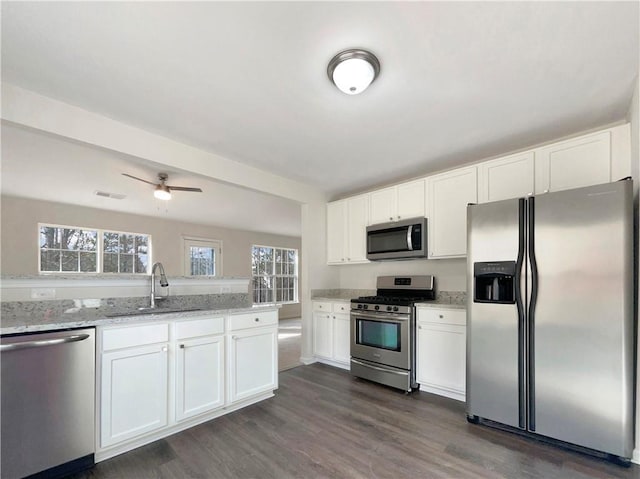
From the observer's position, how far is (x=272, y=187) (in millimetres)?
3822

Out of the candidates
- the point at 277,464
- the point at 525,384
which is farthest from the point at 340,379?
the point at 525,384

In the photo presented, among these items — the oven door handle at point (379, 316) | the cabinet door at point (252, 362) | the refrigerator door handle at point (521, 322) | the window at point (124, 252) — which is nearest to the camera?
the refrigerator door handle at point (521, 322)

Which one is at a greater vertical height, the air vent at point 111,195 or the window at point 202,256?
the air vent at point 111,195

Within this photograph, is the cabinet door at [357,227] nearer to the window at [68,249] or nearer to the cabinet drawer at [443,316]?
the cabinet drawer at [443,316]

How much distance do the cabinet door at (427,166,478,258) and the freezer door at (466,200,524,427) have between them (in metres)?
0.62

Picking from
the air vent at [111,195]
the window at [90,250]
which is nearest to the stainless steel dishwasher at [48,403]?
the air vent at [111,195]

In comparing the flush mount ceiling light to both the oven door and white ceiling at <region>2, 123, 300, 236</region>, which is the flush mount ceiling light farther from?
the oven door

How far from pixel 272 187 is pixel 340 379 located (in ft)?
7.96

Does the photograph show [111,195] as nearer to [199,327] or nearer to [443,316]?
[199,327]

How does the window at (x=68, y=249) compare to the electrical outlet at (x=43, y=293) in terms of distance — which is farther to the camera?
the window at (x=68, y=249)

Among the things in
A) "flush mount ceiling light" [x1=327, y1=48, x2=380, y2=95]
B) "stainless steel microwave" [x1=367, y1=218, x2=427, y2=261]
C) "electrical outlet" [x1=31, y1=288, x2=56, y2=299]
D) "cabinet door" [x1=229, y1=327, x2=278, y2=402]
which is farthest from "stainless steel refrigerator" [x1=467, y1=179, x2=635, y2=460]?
"electrical outlet" [x1=31, y1=288, x2=56, y2=299]

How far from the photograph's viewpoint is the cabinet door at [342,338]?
382 centimetres

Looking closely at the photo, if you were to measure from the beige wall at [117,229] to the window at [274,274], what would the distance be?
0.23 metres

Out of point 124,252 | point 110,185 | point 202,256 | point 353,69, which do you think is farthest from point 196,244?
point 353,69
